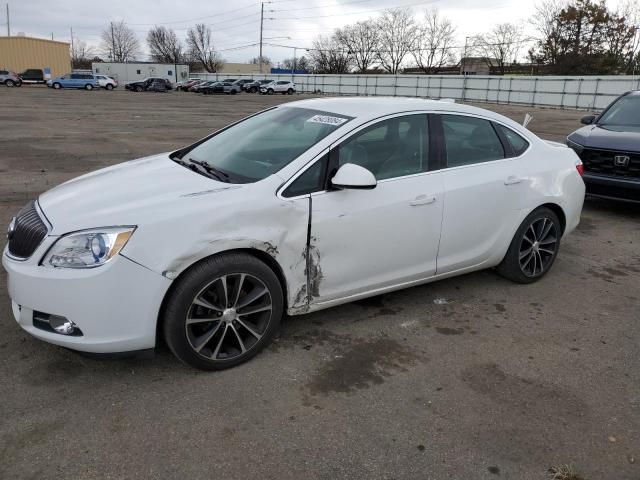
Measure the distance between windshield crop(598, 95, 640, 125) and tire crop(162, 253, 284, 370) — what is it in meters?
6.76

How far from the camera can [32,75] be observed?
5453 cm

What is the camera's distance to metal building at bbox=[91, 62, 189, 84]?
73.4 meters

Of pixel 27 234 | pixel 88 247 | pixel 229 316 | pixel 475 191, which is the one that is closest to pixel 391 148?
pixel 475 191

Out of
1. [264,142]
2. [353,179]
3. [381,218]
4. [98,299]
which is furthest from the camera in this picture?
[264,142]

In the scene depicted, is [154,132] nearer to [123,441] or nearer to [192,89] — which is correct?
[123,441]

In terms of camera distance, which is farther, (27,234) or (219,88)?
(219,88)

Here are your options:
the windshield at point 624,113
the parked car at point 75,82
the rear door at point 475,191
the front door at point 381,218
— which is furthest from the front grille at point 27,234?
the parked car at point 75,82

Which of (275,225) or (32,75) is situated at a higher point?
(32,75)

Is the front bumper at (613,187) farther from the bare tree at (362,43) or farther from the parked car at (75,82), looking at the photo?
the bare tree at (362,43)

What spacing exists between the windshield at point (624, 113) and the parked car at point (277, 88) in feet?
156

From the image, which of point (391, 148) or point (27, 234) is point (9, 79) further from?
point (391, 148)

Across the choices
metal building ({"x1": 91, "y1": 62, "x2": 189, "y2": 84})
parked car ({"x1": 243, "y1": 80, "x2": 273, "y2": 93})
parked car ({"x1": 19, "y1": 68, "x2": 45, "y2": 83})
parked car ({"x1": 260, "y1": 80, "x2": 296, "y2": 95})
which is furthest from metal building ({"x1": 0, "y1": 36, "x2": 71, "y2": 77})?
parked car ({"x1": 260, "y1": 80, "x2": 296, "y2": 95})

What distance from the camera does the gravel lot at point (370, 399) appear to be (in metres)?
2.48

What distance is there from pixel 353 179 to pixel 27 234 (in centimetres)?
192
